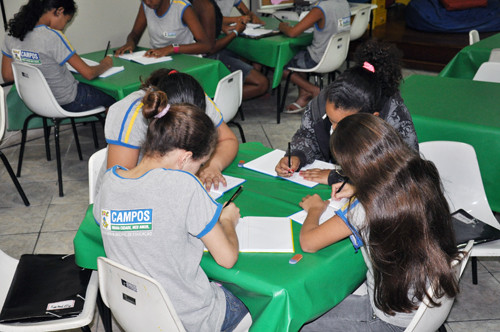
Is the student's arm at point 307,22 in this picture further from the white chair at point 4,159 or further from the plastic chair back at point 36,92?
the white chair at point 4,159

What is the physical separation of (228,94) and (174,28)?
1155 millimetres

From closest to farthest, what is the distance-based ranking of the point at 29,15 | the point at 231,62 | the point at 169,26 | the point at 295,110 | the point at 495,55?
the point at 29,15, the point at 495,55, the point at 169,26, the point at 231,62, the point at 295,110

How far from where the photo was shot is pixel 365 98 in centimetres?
220

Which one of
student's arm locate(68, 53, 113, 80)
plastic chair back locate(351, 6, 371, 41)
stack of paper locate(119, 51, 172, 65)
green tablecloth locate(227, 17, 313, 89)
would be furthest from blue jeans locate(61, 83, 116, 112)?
plastic chair back locate(351, 6, 371, 41)

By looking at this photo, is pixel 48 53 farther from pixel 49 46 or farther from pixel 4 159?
pixel 4 159

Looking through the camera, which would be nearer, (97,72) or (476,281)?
(476,281)

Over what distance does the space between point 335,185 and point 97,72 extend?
6.95 ft

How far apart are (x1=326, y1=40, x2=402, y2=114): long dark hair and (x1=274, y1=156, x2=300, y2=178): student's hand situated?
291mm

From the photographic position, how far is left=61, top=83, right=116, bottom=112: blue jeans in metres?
3.56

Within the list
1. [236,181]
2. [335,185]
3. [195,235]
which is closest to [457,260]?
[335,185]

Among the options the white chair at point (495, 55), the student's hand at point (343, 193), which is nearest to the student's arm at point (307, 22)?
the white chair at point (495, 55)

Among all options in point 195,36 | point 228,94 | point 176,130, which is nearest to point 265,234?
point 176,130

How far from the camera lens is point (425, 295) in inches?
57.1

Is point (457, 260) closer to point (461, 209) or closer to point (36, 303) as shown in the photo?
point (461, 209)
